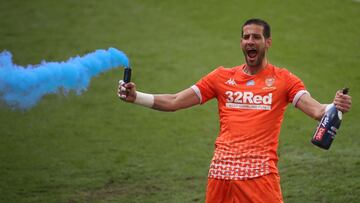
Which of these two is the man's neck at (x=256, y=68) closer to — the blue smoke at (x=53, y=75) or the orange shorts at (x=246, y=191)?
the orange shorts at (x=246, y=191)

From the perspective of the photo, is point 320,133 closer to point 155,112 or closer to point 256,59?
point 256,59

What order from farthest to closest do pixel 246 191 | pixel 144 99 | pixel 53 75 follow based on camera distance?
pixel 53 75
pixel 144 99
pixel 246 191

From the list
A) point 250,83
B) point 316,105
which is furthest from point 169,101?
point 316,105

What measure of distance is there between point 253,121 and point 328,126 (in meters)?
0.69

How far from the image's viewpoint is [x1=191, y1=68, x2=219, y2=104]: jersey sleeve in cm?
645

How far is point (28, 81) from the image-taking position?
6.71 m

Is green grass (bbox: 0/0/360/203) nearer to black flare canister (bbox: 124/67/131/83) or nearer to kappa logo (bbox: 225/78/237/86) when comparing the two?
kappa logo (bbox: 225/78/237/86)

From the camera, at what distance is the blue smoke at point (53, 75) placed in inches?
263

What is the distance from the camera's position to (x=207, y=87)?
21.2 ft

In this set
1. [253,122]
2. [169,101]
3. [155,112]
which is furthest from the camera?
[155,112]

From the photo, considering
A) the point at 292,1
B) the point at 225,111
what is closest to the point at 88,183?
the point at 225,111

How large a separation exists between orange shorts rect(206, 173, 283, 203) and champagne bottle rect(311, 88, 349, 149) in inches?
22.0

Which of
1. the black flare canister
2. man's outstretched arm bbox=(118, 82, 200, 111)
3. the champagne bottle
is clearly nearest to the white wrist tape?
man's outstretched arm bbox=(118, 82, 200, 111)

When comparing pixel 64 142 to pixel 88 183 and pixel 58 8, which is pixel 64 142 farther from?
pixel 58 8
